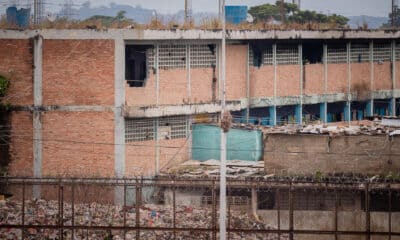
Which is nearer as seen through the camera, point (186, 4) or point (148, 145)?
point (148, 145)

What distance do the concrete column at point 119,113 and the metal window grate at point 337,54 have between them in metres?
11.0

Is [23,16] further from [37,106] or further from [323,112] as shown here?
[323,112]

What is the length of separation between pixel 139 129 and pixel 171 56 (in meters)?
2.74

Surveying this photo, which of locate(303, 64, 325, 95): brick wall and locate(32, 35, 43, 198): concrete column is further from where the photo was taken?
locate(303, 64, 325, 95): brick wall

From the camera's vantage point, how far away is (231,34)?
96.7 feet

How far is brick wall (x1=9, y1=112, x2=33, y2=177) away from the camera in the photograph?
26797 mm

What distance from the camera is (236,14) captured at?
34250 millimetres

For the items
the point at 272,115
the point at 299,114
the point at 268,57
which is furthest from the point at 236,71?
the point at 299,114

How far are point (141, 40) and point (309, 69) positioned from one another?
901 centimetres

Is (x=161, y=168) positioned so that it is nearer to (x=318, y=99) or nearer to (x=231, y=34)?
(x=231, y=34)

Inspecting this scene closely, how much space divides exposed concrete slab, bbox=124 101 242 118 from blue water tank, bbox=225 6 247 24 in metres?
4.73

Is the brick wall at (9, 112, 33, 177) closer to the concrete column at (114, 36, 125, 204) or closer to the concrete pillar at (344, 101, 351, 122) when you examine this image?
the concrete column at (114, 36, 125, 204)

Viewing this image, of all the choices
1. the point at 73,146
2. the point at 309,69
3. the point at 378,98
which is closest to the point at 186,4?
the point at 309,69

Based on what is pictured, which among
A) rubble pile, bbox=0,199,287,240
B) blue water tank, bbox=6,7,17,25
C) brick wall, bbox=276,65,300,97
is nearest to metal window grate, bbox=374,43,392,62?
brick wall, bbox=276,65,300,97
